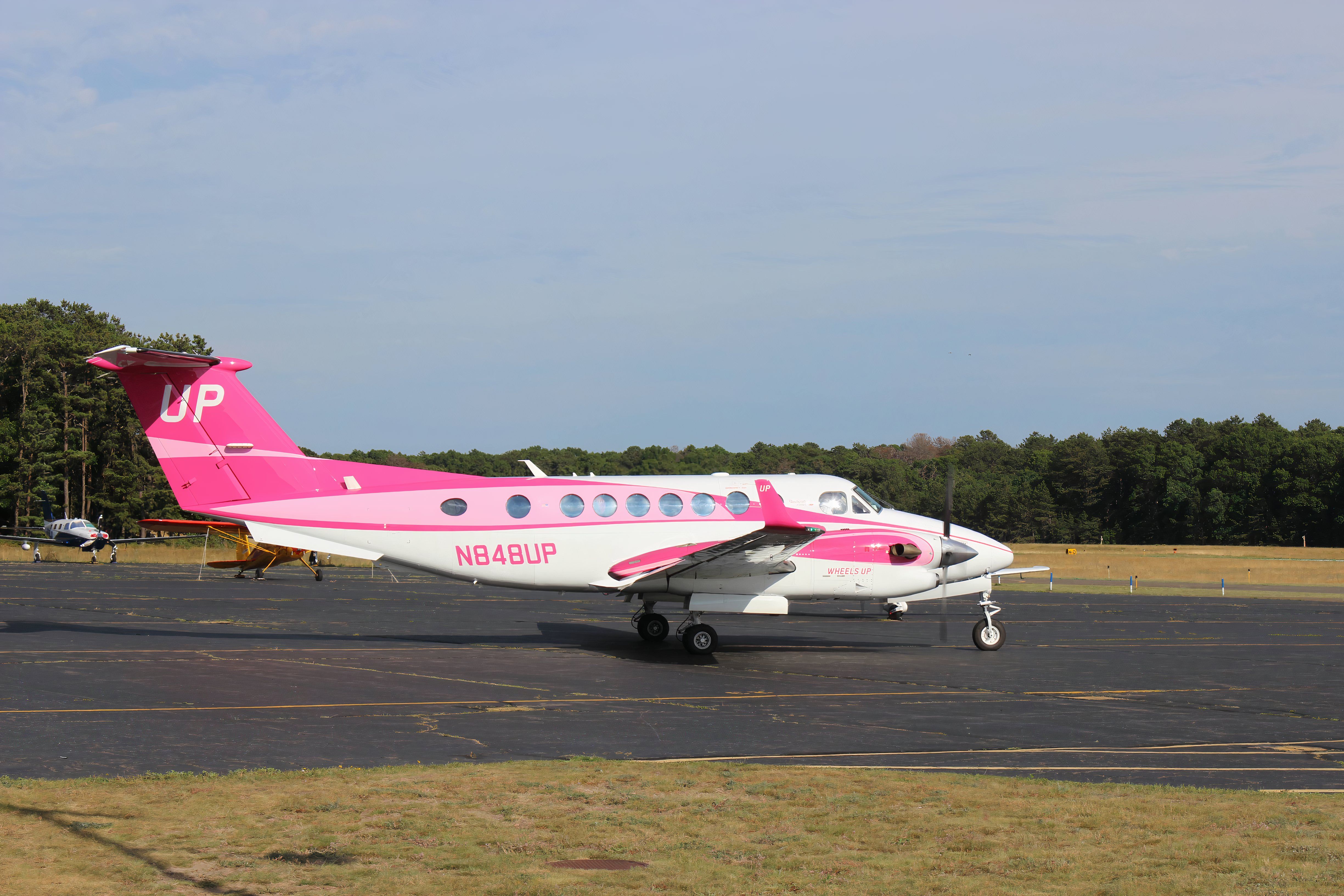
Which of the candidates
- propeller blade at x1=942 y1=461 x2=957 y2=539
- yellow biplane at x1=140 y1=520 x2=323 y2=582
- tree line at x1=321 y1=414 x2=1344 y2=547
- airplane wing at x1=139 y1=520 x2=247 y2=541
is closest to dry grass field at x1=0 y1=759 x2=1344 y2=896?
propeller blade at x1=942 y1=461 x2=957 y2=539

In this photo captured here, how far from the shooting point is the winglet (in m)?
18.6

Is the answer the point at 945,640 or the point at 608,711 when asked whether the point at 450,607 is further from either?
the point at 608,711

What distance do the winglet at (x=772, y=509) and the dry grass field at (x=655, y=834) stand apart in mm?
8278

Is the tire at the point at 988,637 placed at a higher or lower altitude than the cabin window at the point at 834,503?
lower

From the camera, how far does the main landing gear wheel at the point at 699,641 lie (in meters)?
21.3

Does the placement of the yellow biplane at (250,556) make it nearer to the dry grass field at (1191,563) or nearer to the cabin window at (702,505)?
the cabin window at (702,505)

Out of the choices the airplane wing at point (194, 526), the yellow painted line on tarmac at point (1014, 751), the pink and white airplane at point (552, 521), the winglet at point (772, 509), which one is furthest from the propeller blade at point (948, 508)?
the airplane wing at point (194, 526)

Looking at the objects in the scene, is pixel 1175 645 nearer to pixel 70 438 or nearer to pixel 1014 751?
pixel 1014 751

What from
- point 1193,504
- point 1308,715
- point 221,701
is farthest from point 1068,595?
point 1193,504

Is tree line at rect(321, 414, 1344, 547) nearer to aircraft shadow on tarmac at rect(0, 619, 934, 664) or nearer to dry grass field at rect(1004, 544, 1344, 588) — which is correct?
dry grass field at rect(1004, 544, 1344, 588)

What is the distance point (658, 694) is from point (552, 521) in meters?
6.61

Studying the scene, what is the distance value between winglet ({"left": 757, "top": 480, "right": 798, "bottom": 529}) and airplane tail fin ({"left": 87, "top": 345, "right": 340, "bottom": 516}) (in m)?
9.17

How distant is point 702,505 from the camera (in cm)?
2266

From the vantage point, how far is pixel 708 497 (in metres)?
22.7
